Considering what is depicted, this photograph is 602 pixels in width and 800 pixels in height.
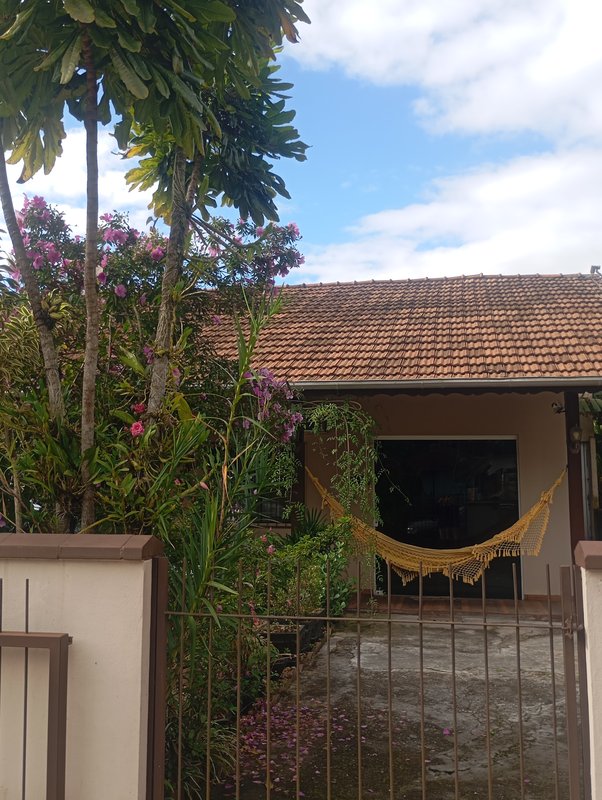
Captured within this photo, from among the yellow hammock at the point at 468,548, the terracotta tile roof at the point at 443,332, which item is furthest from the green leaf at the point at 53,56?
the yellow hammock at the point at 468,548

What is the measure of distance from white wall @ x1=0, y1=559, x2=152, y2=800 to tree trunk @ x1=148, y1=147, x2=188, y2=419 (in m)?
0.89

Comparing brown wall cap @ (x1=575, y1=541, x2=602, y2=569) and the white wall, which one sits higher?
brown wall cap @ (x1=575, y1=541, x2=602, y2=569)

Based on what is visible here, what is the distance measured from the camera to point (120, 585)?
2.91 metres

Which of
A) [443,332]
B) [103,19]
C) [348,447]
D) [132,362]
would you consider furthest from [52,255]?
[443,332]

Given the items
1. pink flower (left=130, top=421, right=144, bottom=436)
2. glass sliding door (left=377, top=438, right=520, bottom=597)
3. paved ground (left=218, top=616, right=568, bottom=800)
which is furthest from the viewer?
glass sliding door (left=377, top=438, right=520, bottom=597)

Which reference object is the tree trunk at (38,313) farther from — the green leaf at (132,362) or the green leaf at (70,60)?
the green leaf at (70,60)

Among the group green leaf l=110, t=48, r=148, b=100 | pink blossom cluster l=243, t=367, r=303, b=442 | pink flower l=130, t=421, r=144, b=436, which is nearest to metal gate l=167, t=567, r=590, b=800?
pink flower l=130, t=421, r=144, b=436

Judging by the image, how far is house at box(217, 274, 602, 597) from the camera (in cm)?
798

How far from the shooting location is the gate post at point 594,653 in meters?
2.63

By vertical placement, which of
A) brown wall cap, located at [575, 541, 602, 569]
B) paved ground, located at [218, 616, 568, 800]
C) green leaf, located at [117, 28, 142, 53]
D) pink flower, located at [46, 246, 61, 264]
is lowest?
paved ground, located at [218, 616, 568, 800]

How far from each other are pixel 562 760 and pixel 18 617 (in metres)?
3.13

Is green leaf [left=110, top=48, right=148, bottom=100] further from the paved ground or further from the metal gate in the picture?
the paved ground

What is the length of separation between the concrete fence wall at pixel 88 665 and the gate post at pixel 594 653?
1736mm

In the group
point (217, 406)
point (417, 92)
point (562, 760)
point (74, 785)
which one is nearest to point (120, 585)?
point (74, 785)
